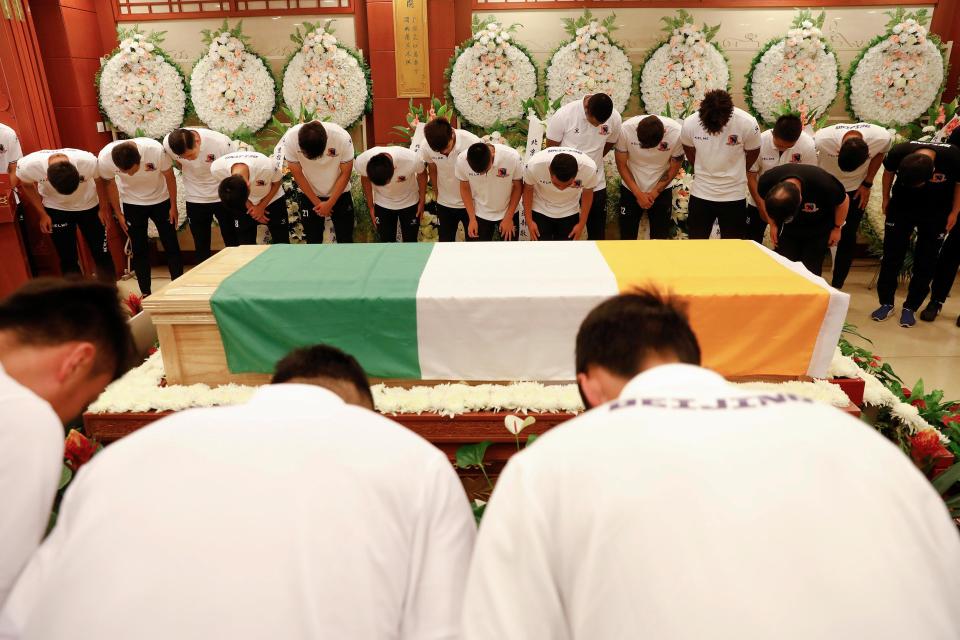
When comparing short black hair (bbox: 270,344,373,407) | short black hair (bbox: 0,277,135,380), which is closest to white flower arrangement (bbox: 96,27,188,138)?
short black hair (bbox: 0,277,135,380)

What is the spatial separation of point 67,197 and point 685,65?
474 cm

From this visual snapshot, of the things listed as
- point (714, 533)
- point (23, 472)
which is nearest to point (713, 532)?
point (714, 533)

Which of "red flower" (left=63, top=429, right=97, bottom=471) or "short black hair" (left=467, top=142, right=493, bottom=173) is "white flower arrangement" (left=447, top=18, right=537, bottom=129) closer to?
"short black hair" (left=467, top=142, right=493, bottom=173)

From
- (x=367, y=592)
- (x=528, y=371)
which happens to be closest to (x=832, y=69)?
(x=528, y=371)

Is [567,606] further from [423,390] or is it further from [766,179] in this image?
[766,179]

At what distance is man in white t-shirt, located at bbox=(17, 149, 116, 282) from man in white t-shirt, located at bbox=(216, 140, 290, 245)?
2.97 feet

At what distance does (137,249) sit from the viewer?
4.42m

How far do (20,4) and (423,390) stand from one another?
15.4 feet

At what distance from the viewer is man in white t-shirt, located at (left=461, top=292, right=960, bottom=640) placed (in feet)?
2.37

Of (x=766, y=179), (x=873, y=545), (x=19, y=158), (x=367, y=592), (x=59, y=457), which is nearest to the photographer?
(x=873, y=545)

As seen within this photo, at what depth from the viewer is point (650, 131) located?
417 cm

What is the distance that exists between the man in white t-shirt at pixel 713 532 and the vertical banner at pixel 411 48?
5.08 m

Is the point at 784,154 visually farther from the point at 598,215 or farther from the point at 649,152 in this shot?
the point at 598,215

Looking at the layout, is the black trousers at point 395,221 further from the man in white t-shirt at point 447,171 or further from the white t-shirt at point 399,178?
the man in white t-shirt at point 447,171
